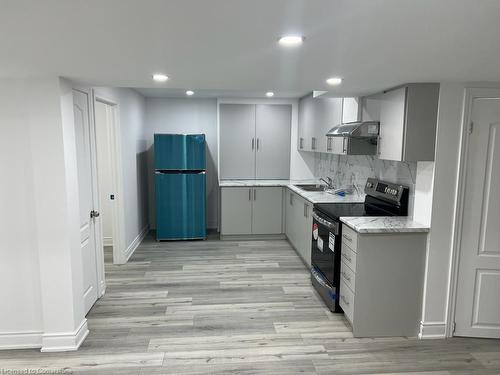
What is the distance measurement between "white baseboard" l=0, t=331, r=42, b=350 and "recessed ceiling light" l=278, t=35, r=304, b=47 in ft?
9.50

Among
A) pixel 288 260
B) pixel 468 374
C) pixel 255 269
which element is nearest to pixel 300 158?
pixel 288 260

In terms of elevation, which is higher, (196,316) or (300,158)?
(300,158)

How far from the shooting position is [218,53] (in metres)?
1.87

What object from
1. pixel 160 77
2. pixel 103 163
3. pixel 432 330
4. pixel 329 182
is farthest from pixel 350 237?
pixel 103 163

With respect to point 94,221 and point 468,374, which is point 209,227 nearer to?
point 94,221

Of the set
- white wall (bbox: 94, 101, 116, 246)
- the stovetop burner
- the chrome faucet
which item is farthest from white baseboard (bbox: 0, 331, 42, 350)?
the chrome faucet

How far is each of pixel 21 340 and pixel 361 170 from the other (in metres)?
3.89

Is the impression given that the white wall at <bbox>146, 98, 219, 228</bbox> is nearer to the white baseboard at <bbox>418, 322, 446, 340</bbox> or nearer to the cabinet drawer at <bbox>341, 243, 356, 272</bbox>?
the cabinet drawer at <bbox>341, 243, 356, 272</bbox>

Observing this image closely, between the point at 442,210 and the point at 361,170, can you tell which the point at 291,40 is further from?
the point at 361,170

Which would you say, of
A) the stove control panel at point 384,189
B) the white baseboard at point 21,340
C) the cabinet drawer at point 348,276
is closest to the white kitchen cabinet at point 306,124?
the stove control panel at point 384,189

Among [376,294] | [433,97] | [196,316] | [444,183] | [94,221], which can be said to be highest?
[433,97]

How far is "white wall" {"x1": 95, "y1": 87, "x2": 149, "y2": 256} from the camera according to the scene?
450cm

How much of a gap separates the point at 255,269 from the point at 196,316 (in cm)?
135

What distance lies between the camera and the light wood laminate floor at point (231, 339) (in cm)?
255
